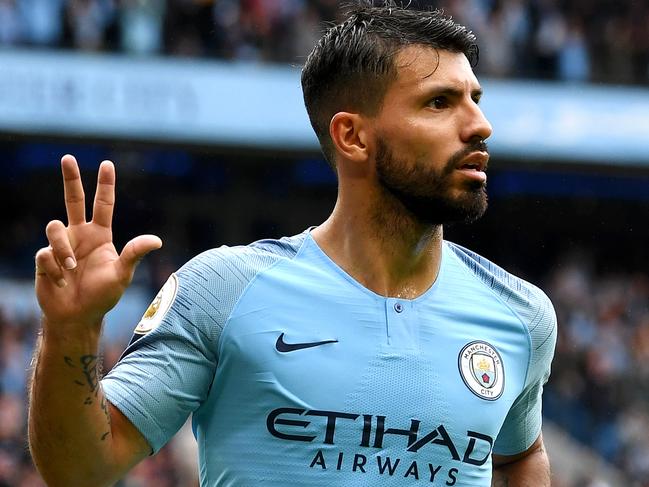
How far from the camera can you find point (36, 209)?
19.2m

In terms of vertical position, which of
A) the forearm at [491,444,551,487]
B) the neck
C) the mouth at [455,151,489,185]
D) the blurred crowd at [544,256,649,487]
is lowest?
the blurred crowd at [544,256,649,487]

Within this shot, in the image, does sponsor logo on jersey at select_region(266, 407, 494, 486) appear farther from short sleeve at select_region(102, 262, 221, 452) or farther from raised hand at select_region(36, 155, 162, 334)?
raised hand at select_region(36, 155, 162, 334)

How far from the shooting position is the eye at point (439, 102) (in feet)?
10.5

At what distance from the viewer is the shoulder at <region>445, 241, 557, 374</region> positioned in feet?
10.9

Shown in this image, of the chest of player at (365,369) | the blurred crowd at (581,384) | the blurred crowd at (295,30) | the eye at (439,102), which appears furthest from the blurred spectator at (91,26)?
the chest of player at (365,369)

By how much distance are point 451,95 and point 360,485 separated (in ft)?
3.20

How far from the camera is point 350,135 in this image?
10.9ft

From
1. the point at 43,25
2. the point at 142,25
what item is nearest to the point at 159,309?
the point at 43,25

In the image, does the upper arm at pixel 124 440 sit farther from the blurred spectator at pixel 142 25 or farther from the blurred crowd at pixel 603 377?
the blurred spectator at pixel 142 25

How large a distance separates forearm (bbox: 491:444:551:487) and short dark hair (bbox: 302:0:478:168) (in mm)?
986

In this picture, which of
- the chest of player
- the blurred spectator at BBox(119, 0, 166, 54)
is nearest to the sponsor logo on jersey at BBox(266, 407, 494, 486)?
the chest of player

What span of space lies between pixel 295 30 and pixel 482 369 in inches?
533

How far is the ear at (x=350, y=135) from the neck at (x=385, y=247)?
12cm

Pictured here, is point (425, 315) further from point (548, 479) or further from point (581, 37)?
point (581, 37)
